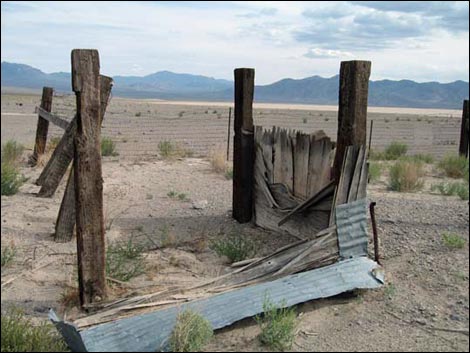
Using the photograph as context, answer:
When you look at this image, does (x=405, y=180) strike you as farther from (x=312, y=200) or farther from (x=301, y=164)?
(x=312, y=200)

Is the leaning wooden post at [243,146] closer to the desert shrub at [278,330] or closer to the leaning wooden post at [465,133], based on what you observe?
the desert shrub at [278,330]

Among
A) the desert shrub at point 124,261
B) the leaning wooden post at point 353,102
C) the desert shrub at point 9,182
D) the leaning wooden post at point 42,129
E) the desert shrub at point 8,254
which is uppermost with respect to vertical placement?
the leaning wooden post at point 353,102

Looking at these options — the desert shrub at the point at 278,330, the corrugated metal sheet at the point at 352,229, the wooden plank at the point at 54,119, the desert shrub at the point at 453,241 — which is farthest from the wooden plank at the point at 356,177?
the wooden plank at the point at 54,119

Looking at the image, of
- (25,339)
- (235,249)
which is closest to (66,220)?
(235,249)

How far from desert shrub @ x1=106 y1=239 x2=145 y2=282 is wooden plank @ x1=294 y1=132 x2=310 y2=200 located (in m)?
2.21

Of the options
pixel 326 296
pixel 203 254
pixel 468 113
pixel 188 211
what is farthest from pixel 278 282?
pixel 468 113

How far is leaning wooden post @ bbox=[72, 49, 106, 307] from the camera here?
5465mm

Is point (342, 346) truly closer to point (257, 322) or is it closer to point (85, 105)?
point (257, 322)

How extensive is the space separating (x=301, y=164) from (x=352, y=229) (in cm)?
185

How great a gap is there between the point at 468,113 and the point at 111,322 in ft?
39.0

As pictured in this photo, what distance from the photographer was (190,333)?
476cm

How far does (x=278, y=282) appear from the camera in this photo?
5672 mm

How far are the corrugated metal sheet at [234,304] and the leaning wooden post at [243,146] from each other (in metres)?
3.12

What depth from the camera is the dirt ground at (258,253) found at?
16.6ft
